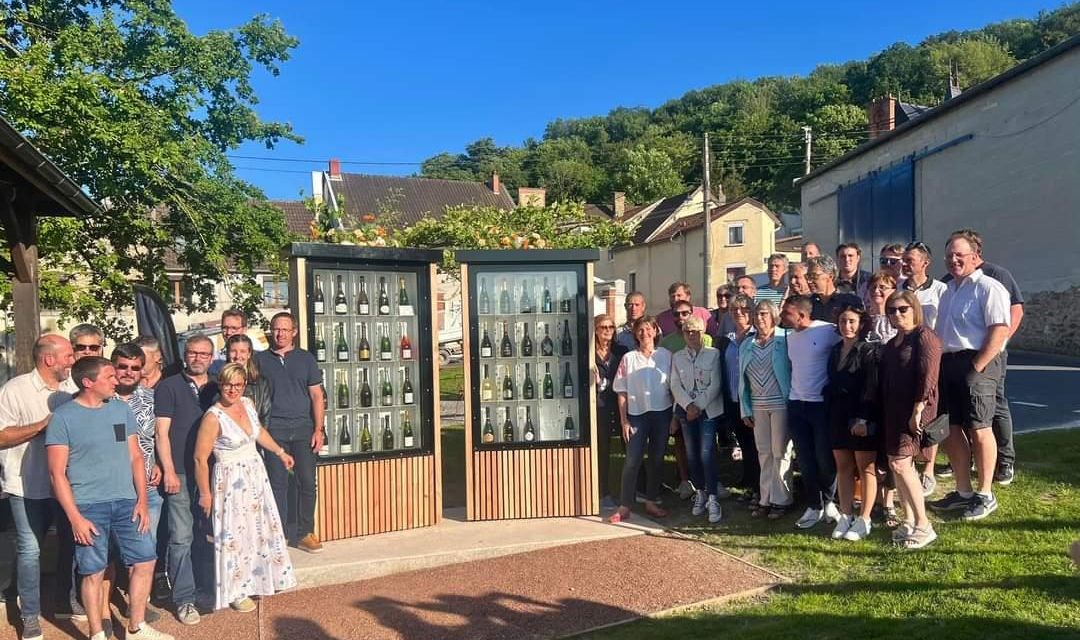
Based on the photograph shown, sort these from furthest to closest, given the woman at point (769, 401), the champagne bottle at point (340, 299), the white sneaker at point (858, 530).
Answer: the champagne bottle at point (340, 299) → the woman at point (769, 401) → the white sneaker at point (858, 530)

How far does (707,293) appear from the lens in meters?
24.8

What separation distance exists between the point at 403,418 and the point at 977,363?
4.27 meters

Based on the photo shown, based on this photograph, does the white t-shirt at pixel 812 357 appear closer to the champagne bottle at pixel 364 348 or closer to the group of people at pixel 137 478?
the champagne bottle at pixel 364 348

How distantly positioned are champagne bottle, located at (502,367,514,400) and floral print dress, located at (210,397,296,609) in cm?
237

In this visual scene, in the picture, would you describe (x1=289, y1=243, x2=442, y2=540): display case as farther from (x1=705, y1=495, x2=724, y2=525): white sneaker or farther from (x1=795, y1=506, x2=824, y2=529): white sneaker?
(x1=795, y1=506, x2=824, y2=529): white sneaker

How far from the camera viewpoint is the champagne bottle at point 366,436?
6073mm

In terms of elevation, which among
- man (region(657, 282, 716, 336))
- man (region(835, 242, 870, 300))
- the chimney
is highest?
the chimney

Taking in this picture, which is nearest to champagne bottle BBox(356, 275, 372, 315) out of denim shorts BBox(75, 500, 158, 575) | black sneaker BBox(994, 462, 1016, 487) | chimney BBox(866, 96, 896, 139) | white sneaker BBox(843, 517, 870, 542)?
denim shorts BBox(75, 500, 158, 575)

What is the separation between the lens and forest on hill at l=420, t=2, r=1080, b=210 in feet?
165

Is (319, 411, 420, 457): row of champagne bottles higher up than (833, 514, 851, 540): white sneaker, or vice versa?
(319, 411, 420, 457): row of champagne bottles

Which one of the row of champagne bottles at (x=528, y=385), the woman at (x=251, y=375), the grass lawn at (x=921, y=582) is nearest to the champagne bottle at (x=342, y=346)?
the woman at (x=251, y=375)

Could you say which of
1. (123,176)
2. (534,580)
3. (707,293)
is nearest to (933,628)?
(534,580)

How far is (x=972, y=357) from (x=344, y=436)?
15.3 feet

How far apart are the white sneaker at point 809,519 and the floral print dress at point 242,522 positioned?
3490 millimetres
